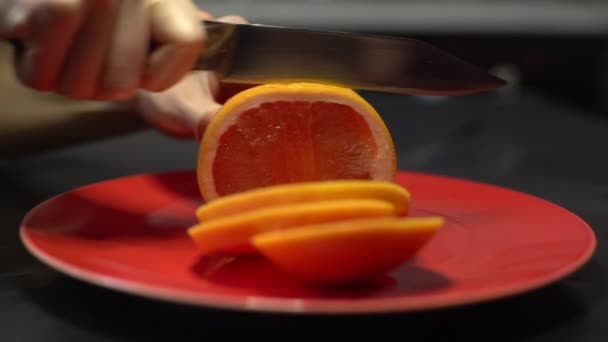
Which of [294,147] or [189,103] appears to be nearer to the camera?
[294,147]

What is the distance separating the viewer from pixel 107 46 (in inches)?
30.7

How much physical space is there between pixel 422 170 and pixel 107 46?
2.68 feet

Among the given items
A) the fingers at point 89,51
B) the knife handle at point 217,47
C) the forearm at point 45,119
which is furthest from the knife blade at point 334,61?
the forearm at point 45,119

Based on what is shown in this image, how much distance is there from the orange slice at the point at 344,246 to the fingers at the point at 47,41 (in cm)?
28

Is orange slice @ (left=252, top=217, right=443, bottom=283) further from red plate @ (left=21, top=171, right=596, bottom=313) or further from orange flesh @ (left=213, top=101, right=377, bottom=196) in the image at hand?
orange flesh @ (left=213, top=101, right=377, bottom=196)

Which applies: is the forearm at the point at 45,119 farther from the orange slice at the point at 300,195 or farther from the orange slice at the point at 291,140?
the orange slice at the point at 300,195

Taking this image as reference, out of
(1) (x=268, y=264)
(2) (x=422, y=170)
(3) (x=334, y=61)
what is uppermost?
(3) (x=334, y=61)

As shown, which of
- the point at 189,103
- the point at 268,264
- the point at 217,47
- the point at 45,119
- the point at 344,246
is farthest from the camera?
the point at 45,119

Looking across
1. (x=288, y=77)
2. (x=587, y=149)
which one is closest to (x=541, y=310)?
(x=288, y=77)

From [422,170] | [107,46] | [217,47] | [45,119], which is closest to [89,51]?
[107,46]

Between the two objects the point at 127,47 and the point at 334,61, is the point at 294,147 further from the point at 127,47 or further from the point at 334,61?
the point at 127,47

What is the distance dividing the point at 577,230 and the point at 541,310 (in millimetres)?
152

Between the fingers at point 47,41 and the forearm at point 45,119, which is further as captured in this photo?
the forearm at point 45,119

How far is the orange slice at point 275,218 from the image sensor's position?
0.64 m
